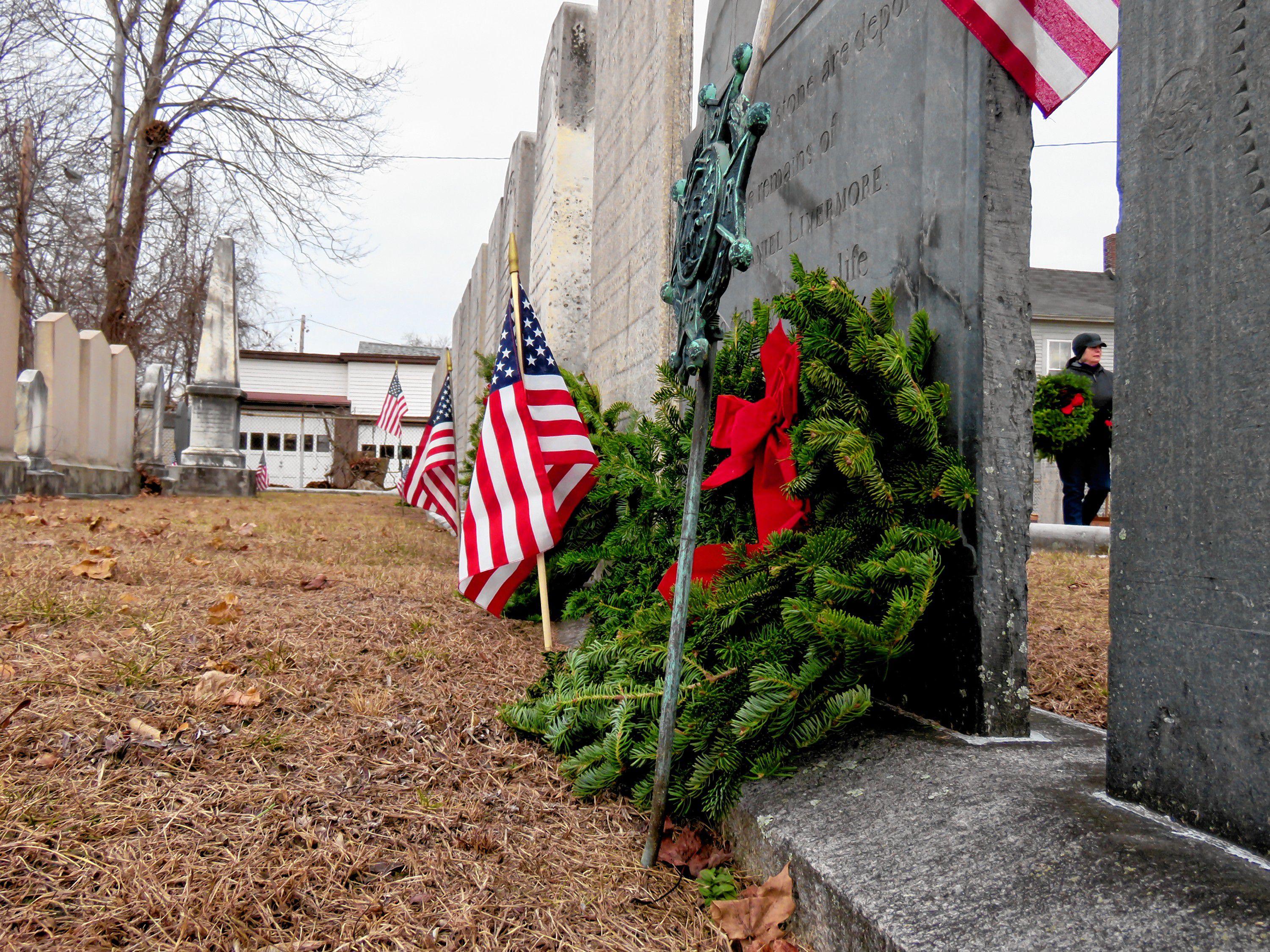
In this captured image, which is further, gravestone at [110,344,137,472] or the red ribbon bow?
gravestone at [110,344,137,472]

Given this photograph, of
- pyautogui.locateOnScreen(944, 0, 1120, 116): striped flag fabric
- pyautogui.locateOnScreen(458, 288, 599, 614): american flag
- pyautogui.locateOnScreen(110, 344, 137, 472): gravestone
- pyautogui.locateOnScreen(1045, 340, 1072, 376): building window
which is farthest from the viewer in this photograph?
pyautogui.locateOnScreen(1045, 340, 1072, 376): building window

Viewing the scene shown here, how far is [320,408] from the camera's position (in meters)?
36.9

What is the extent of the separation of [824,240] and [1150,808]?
5.87 feet

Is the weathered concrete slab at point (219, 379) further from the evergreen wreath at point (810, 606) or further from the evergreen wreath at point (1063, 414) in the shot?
the evergreen wreath at point (810, 606)

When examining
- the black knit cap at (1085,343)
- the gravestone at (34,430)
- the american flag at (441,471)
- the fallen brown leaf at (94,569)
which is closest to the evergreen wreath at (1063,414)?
the black knit cap at (1085,343)

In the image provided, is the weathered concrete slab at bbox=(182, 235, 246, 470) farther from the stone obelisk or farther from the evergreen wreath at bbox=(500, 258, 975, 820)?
the evergreen wreath at bbox=(500, 258, 975, 820)

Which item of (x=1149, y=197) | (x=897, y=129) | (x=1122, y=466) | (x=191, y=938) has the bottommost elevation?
(x=191, y=938)

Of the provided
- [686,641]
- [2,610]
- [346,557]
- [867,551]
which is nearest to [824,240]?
[867,551]

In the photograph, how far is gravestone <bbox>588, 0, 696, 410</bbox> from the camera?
378 centimetres

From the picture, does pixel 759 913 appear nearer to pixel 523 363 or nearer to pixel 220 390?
pixel 523 363

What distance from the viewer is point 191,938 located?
148 cm

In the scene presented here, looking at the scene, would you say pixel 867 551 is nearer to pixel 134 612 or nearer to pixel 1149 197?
pixel 1149 197

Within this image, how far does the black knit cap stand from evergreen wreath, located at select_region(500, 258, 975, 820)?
21.5 feet

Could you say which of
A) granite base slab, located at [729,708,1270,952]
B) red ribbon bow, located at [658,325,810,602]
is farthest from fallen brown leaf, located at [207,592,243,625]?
granite base slab, located at [729,708,1270,952]
